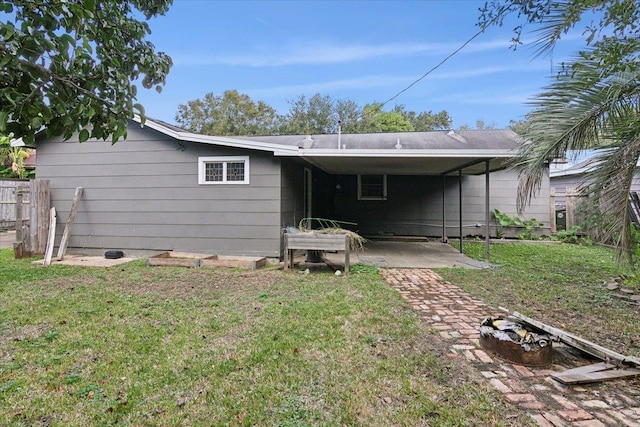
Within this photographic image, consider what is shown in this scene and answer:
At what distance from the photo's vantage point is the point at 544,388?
2338 millimetres

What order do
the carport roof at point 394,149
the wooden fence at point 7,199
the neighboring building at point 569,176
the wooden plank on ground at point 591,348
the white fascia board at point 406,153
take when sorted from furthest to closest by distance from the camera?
the wooden fence at point 7,199, the carport roof at point 394,149, the white fascia board at point 406,153, the neighboring building at point 569,176, the wooden plank on ground at point 591,348

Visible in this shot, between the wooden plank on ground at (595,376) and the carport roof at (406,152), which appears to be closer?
the wooden plank on ground at (595,376)

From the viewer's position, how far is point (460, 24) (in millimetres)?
6125

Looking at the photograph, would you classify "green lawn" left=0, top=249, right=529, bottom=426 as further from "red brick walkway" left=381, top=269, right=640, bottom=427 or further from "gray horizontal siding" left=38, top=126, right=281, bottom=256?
"gray horizontal siding" left=38, top=126, right=281, bottom=256

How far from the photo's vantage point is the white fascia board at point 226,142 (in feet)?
21.3

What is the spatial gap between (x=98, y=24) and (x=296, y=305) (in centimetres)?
311

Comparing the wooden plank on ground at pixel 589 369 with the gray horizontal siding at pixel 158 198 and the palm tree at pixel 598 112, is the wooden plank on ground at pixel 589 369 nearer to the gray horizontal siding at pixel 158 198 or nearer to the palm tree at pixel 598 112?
the palm tree at pixel 598 112

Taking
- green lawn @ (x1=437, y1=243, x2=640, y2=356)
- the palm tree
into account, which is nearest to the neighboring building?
the palm tree

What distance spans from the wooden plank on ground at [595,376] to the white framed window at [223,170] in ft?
19.2

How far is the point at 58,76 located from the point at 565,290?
5.95 meters

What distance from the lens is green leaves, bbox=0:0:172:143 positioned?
140 cm

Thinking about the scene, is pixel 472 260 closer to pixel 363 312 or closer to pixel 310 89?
pixel 363 312

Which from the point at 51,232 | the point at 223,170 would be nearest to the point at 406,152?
the point at 223,170

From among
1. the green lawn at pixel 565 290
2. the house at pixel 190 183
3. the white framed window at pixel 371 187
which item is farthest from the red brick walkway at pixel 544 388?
the white framed window at pixel 371 187
